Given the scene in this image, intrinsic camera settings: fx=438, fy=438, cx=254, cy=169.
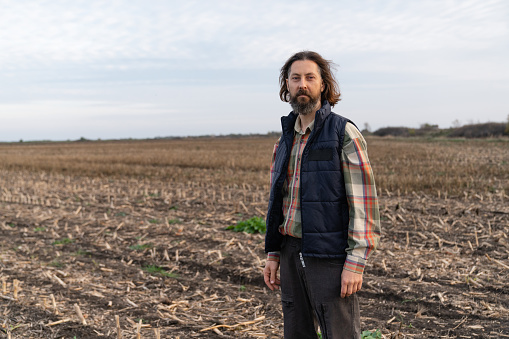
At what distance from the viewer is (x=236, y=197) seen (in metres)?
12.6

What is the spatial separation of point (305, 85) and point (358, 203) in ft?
2.63

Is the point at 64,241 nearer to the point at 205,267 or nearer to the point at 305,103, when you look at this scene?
the point at 205,267

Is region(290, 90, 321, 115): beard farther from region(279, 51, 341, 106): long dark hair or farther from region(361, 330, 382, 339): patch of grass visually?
region(361, 330, 382, 339): patch of grass

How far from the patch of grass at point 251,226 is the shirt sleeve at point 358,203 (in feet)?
19.0

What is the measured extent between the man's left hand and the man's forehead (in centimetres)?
124

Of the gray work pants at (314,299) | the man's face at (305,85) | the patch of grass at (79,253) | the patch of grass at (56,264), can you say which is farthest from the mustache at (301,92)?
the patch of grass at (79,253)

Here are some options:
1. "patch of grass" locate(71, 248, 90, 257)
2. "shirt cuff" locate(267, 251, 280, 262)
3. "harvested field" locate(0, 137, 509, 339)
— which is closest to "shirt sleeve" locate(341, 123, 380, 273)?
"shirt cuff" locate(267, 251, 280, 262)

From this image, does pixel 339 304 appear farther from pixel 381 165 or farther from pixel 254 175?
pixel 381 165

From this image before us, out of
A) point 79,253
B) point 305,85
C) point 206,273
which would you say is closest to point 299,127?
point 305,85

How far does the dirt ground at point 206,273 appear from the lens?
4738 mm

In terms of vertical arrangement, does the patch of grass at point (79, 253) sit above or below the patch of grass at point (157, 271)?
above

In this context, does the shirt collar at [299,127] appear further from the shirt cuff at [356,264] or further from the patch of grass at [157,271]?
the patch of grass at [157,271]

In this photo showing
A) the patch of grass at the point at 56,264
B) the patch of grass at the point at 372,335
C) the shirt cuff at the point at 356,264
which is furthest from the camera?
the patch of grass at the point at 56,264

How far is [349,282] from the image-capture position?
253cm
